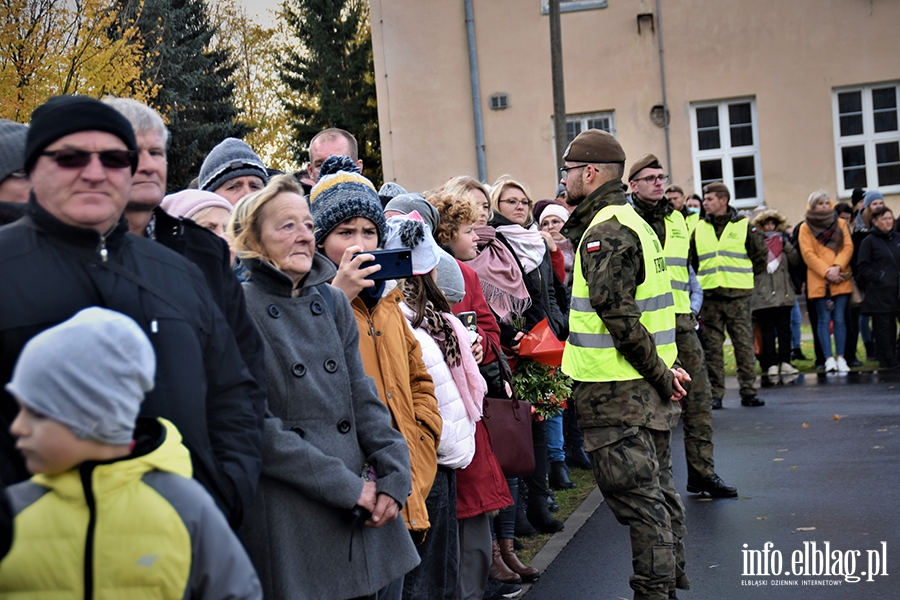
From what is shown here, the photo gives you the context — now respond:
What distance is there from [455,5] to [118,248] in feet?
67.5

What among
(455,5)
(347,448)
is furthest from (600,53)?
(347,448)

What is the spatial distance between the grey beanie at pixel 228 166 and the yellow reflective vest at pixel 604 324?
1.70 metres

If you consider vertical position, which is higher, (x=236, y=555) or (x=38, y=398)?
(x=38, y=398)

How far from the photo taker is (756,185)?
2191 centimetres

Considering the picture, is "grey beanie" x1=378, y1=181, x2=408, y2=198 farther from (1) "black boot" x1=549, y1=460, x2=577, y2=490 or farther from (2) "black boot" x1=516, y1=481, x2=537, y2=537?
(1) "black boot" x1=549, y1=460, x2=577, y2=490

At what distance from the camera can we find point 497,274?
7.29 metres

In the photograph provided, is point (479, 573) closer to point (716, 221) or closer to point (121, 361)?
point (121, 361)

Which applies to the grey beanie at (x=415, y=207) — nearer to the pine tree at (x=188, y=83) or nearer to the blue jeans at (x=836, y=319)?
the blue jeans at (x=836, y=319)

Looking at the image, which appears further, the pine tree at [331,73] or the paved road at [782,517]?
the pine tree at [331,73]

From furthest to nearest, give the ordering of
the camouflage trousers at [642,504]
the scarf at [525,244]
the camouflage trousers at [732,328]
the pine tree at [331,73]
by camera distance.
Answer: the pine tree at [331,73]
the camouflage trousers at [732,328]
the scarf at [525,244]
the camouflage trousers at [642,504]

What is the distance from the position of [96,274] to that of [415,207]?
329cm

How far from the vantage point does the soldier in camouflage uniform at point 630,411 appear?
5.14 m

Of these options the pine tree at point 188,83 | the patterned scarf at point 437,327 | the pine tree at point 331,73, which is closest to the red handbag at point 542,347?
the patterned scarf at point 437,327

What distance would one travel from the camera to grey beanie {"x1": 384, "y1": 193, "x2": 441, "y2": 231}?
5.64m
